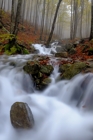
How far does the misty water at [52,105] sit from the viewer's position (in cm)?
411

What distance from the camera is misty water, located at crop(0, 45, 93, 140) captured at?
162 inches

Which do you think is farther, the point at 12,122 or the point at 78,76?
the point at 78,76

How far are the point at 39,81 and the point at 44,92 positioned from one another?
0.47 m

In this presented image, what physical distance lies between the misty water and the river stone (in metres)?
0.14

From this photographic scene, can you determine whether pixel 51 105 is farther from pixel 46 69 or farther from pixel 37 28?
pixel 37 28

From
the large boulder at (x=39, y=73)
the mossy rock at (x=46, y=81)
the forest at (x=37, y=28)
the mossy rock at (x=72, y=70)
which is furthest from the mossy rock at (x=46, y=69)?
the forest at (x=37, y=28)

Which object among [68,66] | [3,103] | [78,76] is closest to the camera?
[3,103]

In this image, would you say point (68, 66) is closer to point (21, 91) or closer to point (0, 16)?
point (21, 91)

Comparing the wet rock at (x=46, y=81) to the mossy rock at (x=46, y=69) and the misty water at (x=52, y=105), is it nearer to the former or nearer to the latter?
the misty water at (x=52, y=105)

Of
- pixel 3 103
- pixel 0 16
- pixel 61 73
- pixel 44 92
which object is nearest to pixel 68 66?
pixel 61 73

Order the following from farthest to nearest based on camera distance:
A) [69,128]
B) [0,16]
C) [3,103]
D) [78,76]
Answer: [0,16] → [78,76] → [3,103] → [69,128]

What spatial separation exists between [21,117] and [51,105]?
1.49 metres

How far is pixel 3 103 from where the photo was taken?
5383mm

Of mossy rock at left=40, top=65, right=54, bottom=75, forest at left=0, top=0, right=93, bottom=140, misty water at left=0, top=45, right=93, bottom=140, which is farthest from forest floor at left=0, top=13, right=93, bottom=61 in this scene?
misty water at left=0, top=45, right=93, bottom=140
